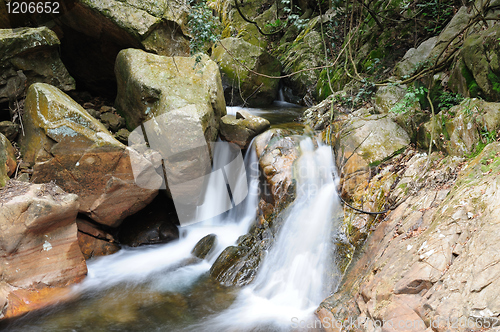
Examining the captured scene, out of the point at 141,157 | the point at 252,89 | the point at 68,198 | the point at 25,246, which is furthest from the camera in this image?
the point at 252,89

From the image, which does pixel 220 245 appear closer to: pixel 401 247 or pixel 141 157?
pixel 141 157

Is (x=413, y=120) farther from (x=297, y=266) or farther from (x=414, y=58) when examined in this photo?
(x=297, y=266)

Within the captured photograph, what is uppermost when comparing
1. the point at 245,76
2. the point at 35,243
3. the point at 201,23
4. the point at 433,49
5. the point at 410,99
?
the point at 201,23

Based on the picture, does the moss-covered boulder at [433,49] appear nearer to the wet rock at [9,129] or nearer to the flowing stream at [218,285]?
the flowing stream at [218,285]

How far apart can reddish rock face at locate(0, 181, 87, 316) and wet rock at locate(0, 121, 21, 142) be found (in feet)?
4.07

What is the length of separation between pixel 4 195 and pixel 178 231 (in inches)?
123

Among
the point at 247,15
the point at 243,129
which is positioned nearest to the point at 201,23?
the point at 243,129

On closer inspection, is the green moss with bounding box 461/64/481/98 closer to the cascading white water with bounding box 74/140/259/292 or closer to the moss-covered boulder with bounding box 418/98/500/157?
the moss-covered boulder with bounding box 418/98/500/157

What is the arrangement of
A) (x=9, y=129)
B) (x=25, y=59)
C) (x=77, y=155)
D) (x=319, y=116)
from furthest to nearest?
(x=319, y=116) < (x=25, y=59) < (x=9, y=129) < (x=77, y=155)

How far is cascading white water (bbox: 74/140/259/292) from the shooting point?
5125 millimetres

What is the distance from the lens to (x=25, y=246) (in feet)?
14.6

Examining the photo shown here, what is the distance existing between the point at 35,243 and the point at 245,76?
7288mm

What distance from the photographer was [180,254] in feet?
19.6

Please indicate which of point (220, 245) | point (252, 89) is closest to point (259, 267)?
point (220, 245)
